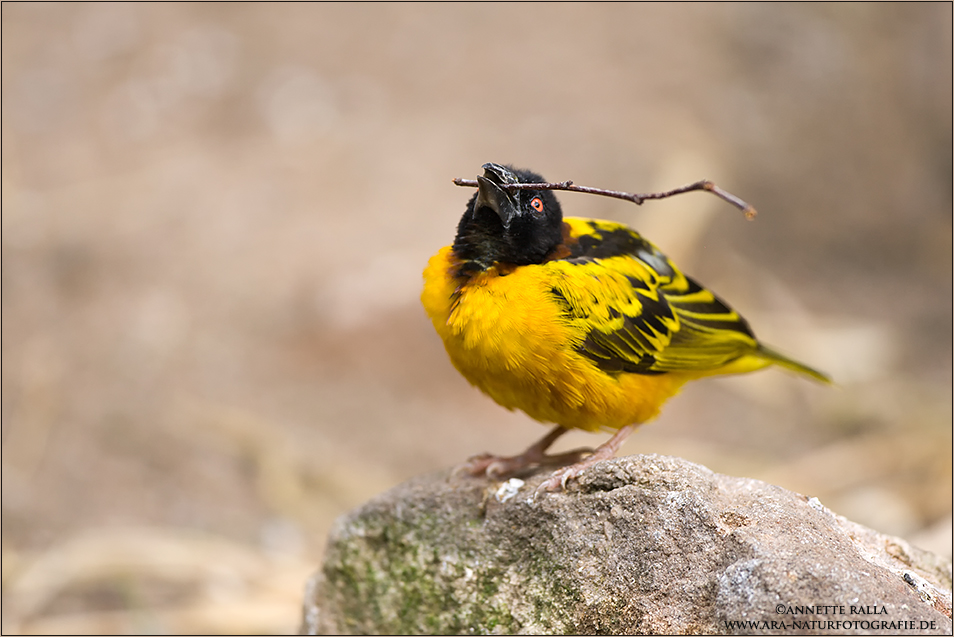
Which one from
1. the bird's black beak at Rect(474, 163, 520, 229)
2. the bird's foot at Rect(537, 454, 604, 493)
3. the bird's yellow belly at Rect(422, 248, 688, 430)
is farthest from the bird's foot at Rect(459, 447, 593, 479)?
the bird's black beak at Rect(474, 163, 520, 229)

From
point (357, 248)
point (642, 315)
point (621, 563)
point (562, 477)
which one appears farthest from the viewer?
point (357, 248)

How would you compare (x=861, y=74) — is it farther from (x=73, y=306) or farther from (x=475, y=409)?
(x=73, y=306)

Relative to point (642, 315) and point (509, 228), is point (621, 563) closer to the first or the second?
point (642, 315)

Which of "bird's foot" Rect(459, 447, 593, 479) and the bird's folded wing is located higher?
the bird's folded wing

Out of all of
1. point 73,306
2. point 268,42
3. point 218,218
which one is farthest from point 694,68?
point 73,306

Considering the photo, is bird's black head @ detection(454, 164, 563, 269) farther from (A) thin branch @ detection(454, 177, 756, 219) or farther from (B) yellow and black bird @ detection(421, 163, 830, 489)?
(A) thin branch @ detection(454, 177, 756, 219)

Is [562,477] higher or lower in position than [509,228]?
lower

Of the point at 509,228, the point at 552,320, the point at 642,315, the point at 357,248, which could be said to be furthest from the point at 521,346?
the point at 357,248
